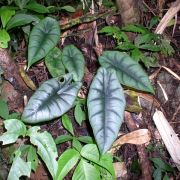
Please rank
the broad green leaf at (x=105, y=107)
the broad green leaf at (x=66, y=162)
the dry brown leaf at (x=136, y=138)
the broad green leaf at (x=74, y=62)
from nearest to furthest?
1. the broad green leaf at (x=105, y=107)
2. the broad green leaf at (x=66, y=162)
3. the broad green leaf at (x=74, y=62)
4. the dry brown leaf at (x=136, y=138)

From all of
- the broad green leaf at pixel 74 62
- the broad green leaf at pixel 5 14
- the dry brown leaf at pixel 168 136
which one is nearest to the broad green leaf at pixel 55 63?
the broad green leaf at pixel 74 62

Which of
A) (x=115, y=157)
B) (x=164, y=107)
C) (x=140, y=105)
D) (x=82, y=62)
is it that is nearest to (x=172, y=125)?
(x=164, y=107)

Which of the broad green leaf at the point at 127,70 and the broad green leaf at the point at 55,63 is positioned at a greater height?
the broad green leaf at the point at 127,70

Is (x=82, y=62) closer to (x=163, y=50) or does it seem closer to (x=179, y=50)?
(x=163, y=50)

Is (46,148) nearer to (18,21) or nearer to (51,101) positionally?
(51,101)

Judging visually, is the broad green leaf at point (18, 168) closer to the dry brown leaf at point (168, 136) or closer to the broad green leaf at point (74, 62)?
the broad green leaf at point (74, 62)
